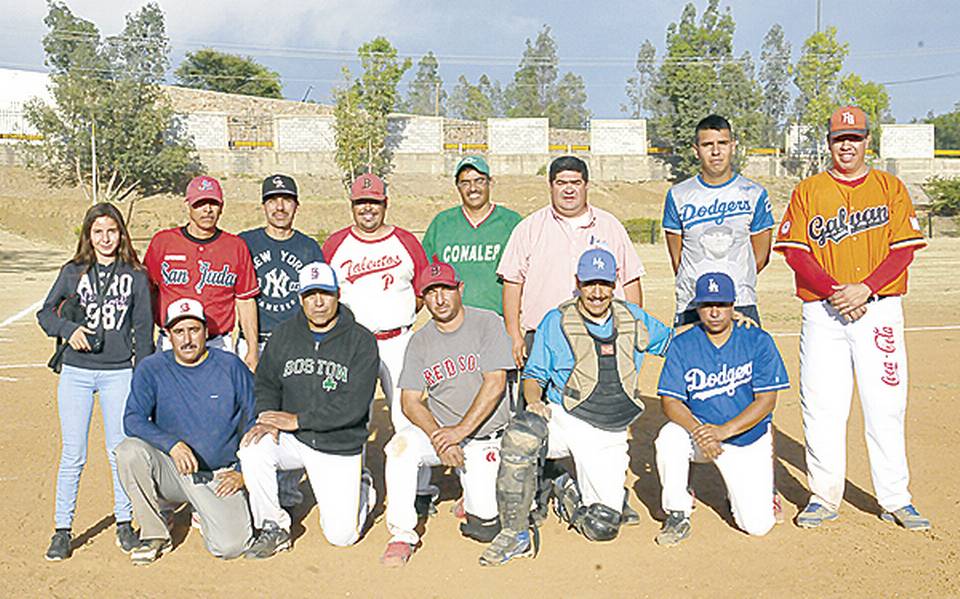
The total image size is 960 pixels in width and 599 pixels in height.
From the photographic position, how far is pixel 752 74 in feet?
210

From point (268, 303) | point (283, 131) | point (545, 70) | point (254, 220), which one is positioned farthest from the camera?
point (545, 70)

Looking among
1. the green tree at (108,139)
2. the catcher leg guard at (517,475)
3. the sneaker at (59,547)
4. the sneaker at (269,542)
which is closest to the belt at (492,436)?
the catcher leg guard at (517,475)

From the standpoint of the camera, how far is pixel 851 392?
5445 millimetres

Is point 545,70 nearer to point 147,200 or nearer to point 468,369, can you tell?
point 147,200

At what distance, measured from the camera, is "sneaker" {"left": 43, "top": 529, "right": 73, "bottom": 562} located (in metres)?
5.09

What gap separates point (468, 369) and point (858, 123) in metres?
2.77

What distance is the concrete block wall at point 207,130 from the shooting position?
165 feet

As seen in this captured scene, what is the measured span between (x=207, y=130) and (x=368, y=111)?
A: 9238 mm

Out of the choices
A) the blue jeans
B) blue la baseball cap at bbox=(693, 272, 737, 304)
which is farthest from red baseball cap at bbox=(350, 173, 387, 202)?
blue la baseball cap at bbox=(693, 272, 737, 304)

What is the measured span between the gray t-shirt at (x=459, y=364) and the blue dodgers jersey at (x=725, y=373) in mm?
1042

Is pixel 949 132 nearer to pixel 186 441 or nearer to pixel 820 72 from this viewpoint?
pixel 820 72

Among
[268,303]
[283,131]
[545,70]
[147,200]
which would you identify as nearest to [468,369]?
[268,303]

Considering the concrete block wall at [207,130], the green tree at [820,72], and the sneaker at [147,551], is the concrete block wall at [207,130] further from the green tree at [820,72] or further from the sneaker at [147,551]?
the sneaker at [147,551]

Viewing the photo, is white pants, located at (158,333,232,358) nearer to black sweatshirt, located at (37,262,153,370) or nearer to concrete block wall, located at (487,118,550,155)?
black sweatshirt, located at (37,262,153,370)
